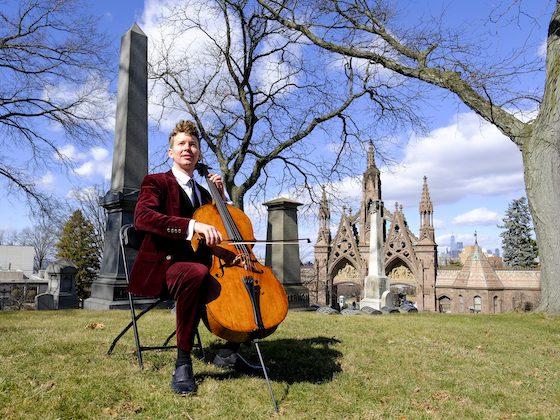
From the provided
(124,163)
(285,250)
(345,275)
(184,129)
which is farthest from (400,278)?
(184,129)

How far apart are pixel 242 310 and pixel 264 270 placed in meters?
0.39

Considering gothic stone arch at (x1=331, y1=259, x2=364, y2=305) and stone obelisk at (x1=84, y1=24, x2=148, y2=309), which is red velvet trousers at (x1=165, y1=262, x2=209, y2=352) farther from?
gothic stone arch at (x1=331, y1=259, x2=364, y2=305)

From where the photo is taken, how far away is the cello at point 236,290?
2.58 meters

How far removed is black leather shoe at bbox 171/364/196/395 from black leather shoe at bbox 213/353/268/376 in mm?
523

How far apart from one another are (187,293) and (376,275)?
1725 cm

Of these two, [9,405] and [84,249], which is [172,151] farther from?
[84,249]

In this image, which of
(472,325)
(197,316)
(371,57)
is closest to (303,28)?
(371,57)

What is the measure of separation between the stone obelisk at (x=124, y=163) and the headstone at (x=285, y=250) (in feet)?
11.8

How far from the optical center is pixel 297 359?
3.85 meters

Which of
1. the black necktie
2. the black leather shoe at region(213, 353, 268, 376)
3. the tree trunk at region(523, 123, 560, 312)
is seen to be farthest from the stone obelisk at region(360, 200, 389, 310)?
the black necktie

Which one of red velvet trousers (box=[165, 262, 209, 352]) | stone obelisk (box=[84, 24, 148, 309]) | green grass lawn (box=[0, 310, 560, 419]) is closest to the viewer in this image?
green grass lawn (box=[0, 310, 560, 419])

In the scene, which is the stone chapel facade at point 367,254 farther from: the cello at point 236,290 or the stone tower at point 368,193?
the cello at point 236,290

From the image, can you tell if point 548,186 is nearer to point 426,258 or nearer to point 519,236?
point 426,258

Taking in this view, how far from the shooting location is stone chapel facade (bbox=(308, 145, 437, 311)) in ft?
129
